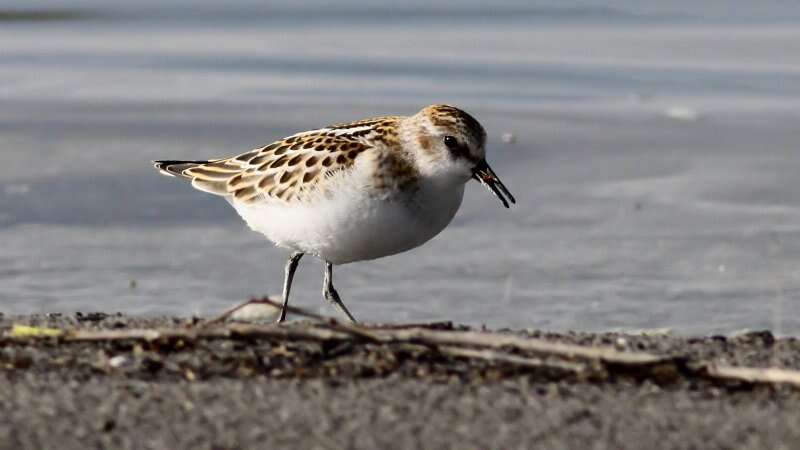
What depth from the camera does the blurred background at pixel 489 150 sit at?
27.9 feet

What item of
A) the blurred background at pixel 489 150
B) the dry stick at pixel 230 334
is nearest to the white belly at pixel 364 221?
the dry stick at pixel 230 334

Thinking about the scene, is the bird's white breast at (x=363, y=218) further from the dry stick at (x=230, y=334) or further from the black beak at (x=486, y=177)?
the dry stick at (x=230, y=334)

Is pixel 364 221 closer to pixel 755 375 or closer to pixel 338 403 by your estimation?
pixel 338 403

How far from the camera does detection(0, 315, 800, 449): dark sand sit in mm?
4309

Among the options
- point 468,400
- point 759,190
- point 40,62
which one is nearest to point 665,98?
point 759,190

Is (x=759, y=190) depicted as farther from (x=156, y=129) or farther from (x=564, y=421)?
(x=564, y=421)

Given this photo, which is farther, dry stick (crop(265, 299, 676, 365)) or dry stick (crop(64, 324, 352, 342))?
dry stick (crop(64, 324, 352, 342))

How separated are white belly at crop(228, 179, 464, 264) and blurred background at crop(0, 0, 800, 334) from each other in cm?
148

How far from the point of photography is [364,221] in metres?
6.31

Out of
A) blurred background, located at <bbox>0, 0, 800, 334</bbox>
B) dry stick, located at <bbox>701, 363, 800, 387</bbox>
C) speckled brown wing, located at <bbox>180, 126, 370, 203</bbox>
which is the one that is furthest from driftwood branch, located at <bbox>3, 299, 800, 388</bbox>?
blurred background, located at <bbox>0, 0, 800, 334</bbox>

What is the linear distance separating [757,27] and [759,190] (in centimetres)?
556

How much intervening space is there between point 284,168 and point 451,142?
2.51ft

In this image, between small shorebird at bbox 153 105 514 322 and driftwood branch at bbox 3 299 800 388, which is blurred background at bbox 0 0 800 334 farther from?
driftwood branch at bbox 3 299 800 388

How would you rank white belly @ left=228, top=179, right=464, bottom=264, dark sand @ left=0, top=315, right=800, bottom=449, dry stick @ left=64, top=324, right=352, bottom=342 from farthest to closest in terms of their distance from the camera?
white belly @ left=228, top=179, right=464, bottom=264 → dry stick @ left=64, top=324, right=352, bottom=342 → dark sand @ left=0, top=315, right=800, bottom=449
